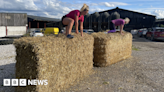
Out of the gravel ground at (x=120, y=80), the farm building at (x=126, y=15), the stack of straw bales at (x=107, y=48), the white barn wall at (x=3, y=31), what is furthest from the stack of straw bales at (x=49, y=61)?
the farm building at (x=126, y=15)

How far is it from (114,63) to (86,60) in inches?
104

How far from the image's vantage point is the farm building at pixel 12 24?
2981 centimetres

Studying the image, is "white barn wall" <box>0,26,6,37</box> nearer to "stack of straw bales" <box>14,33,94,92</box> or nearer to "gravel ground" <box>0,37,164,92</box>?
"gravel ground" <box>0,37,164,92</box>

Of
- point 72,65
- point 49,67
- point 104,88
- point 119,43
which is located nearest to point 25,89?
point 49,67

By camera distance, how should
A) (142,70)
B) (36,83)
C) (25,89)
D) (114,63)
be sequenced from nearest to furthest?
(36,83) → (25,89) → (142,70) → (114,63)

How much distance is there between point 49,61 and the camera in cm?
376

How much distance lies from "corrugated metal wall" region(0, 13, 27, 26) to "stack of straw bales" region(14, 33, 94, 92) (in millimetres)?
30233

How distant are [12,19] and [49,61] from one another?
31736 millimetres

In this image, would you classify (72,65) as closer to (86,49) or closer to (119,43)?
(86,49)

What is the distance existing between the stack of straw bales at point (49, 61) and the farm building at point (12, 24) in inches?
1147

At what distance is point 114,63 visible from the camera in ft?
26.1

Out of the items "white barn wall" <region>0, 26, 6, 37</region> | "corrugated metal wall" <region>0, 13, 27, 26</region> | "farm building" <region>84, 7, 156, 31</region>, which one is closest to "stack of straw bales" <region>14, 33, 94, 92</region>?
"white barn wall" <region>0, 26, 6, 37</region>

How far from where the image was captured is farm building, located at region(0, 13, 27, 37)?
29.8 meters

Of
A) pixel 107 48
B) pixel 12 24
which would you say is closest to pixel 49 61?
pixel 107 48
